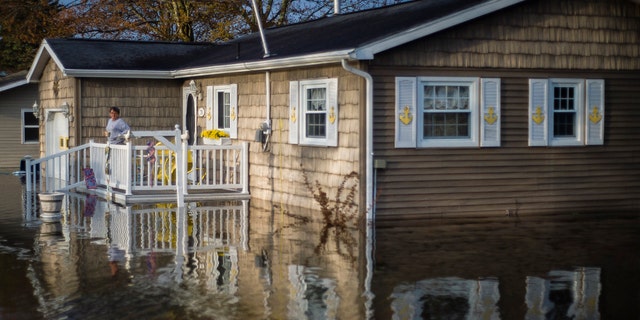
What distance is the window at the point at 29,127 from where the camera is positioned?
32.9 metres

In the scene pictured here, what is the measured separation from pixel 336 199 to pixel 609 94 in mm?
5357

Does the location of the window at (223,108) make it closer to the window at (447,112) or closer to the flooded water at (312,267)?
the flooded water at (312,267)

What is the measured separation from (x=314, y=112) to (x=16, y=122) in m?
19.1

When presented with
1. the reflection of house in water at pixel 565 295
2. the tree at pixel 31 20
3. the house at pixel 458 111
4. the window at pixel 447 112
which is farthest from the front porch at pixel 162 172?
the tree at pixel 31 20

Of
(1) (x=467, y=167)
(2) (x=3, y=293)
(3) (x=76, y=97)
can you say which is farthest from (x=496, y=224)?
(3) (x=76, y=97)

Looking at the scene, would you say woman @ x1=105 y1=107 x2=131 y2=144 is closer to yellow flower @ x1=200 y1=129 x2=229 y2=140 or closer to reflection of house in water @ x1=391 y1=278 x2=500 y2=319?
yellow flower @ x1=200 y1=129 x2=229 y2=140

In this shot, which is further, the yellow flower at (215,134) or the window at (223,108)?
the yellow flower at (215,134)

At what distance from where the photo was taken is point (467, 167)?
1611 cm

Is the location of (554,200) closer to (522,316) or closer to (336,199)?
(336,199)

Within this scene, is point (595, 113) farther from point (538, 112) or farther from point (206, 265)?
point (206, 265)

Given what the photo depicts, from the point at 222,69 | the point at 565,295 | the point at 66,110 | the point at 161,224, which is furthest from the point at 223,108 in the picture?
the point at 565,295

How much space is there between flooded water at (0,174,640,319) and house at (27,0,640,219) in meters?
0.70

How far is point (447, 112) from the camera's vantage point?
16016 mm

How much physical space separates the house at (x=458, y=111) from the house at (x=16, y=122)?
53.1ft
